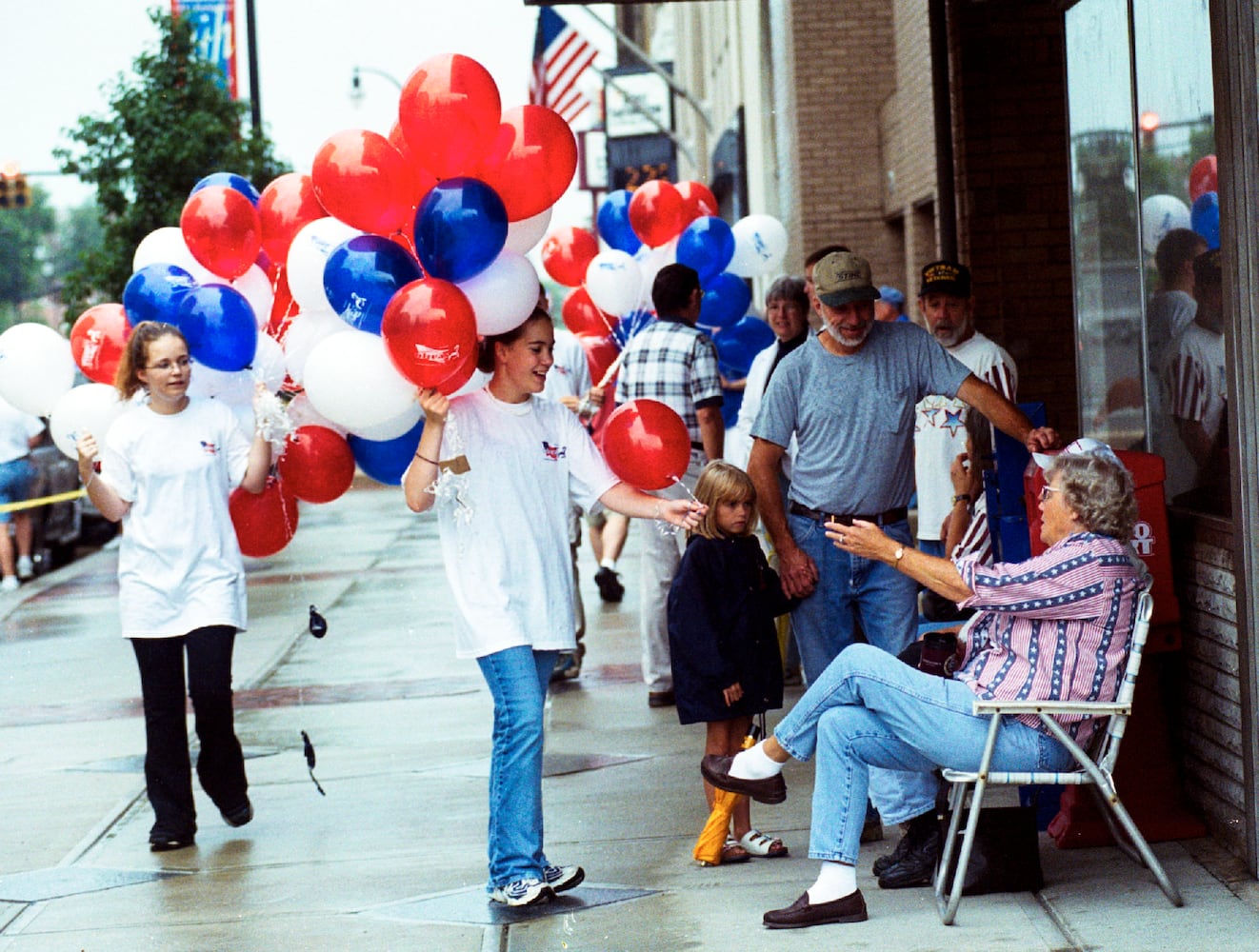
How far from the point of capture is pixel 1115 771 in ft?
18.0

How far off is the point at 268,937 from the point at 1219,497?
3.23m

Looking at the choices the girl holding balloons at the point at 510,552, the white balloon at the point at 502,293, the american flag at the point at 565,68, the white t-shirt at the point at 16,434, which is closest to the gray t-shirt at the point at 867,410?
the girl holding balloons at the point at 510,552

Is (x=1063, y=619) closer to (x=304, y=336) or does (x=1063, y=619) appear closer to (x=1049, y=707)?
(x=1049, y=707)

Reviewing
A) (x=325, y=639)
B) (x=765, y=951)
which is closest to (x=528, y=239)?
(x=765, y=951)

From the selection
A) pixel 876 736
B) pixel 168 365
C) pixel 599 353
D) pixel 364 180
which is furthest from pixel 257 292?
pixel 599 353

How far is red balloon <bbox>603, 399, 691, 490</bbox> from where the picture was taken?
530cm

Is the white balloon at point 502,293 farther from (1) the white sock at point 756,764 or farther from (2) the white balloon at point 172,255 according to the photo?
(1) the white sock at point 756,764

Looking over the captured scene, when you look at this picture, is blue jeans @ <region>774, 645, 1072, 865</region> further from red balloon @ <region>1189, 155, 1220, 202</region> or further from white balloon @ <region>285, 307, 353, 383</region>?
white balloon @ <region>285, 307, 353, 383</region>

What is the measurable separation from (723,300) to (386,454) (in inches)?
159

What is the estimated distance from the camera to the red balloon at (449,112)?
4.88 meters

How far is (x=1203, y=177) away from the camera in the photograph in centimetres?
543

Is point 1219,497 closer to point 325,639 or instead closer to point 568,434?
point 568,434

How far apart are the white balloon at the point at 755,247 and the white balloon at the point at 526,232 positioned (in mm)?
4057

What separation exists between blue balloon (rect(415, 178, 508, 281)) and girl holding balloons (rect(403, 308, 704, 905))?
35 centimetres
